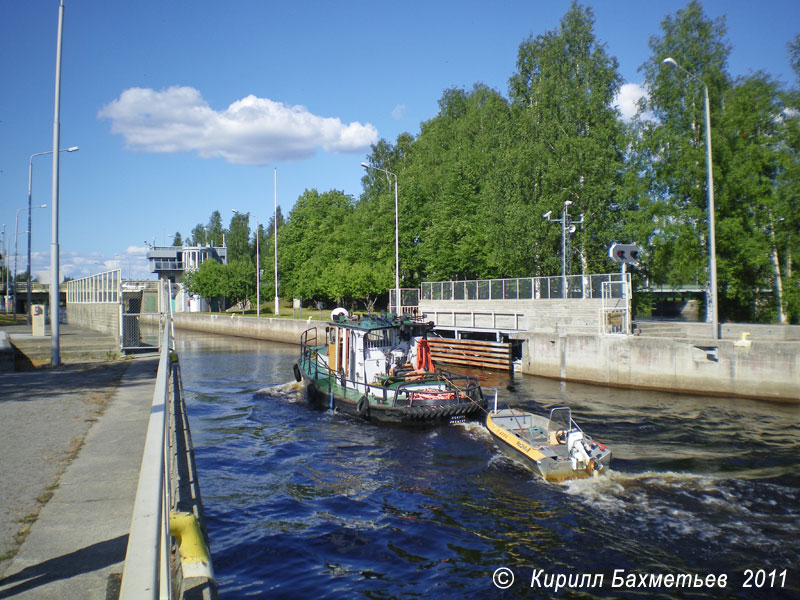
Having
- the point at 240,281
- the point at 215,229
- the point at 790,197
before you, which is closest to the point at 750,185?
the point at 790,197

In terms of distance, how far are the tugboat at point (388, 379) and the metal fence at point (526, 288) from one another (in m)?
10.2

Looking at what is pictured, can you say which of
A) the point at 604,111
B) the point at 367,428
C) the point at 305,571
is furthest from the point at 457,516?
the point at 604,111

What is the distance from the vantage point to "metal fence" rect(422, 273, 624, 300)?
28.8 metres

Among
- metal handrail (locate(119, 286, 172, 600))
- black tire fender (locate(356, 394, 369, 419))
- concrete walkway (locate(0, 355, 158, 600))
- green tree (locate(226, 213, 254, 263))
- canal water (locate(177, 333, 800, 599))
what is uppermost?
green tree (locate(226, 213, 254, 263))

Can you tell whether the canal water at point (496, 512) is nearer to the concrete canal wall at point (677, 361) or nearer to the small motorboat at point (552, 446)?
the small motorboat at point (552, 446)

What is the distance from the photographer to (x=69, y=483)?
7125 mm

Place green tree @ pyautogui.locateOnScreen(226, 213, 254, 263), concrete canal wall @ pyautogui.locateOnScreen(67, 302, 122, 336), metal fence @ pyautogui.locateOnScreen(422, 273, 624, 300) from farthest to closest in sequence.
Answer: green tree @ pyautogui.locateOnScreen(226, 213, 254, 263)
metal fence @ pyautogui.locateOnScreen(422, 273, 624, 300)
concrete canal wall @ pyautogui.locateOnScreen(67, 302, 122, 336)

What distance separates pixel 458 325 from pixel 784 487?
25862 millimetres

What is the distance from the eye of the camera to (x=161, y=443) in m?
4.00

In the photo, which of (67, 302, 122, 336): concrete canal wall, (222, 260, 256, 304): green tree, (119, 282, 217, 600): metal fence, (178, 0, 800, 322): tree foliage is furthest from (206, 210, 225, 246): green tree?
(119, 282, 217, 600): metal fence

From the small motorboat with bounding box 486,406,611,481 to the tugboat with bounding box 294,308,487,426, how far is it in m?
2.71

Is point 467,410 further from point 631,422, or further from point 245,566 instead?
point 245,566

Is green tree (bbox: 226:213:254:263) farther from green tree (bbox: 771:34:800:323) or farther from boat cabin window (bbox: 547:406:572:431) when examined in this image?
boat cabin window (bbox: 547:406:572:431)

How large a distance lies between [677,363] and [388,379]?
11.5m
